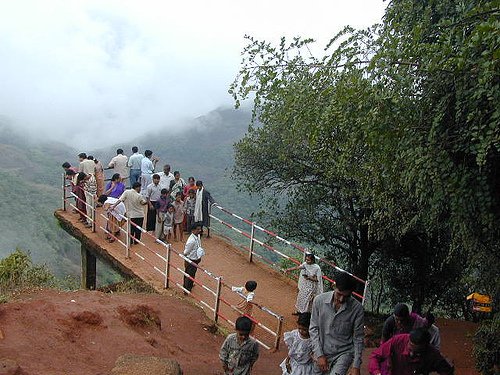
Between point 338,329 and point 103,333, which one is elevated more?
point 338,329

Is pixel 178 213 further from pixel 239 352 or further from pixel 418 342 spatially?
pixel 418 342

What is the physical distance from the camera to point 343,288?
191 inches

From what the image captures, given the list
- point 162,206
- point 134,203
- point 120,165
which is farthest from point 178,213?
point 120,165

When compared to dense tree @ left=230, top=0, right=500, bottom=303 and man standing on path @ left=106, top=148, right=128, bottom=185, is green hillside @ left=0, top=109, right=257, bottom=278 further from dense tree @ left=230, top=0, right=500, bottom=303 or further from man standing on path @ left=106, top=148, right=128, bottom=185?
dense tree @ left=230, top=0, right=500, bottom=303

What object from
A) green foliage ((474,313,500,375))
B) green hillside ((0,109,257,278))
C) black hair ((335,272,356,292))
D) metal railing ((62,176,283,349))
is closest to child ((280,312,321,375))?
black hair ((335,272,356,292))

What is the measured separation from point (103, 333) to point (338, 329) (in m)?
3.84

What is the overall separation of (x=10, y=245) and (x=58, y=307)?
38.5 metres

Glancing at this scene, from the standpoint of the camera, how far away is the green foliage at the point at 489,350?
8578 mm

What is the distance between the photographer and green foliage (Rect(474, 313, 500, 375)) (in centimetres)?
858

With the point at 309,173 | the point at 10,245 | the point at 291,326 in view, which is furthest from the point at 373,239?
the point at 10,245

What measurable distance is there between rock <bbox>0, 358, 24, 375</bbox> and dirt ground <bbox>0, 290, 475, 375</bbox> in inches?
7.8

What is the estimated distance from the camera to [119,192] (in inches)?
500

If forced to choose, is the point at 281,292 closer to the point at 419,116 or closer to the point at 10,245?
the point at 419,116

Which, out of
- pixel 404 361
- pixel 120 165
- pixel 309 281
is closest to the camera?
pixel 404 361
